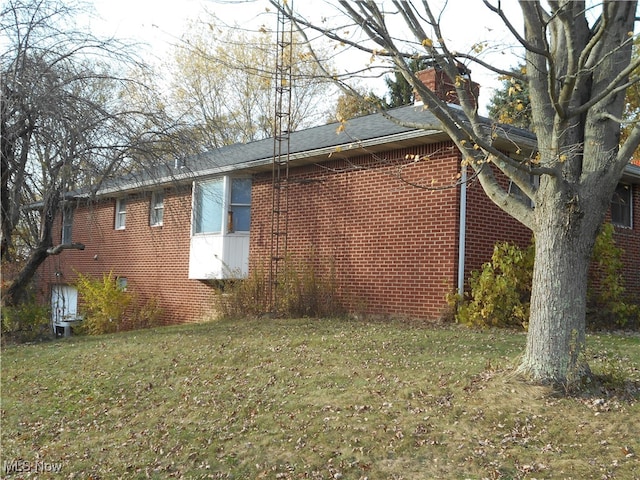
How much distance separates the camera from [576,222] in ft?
21.7

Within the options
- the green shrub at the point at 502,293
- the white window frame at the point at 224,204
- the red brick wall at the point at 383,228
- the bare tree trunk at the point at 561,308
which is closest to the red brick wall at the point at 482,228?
the red brick wall at the point at 383,228

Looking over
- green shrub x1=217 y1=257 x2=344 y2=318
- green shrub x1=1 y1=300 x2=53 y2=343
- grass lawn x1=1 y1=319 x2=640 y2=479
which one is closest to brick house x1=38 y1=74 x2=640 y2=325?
green shrub x1=217 y1=257 x2=344 y2=318

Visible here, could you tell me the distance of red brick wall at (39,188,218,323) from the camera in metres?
17.2

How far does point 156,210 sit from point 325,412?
13306 millimetres

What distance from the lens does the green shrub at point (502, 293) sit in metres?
10.9

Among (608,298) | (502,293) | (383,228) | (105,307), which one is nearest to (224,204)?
(105,307)

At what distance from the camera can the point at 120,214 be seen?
20344 millimetres

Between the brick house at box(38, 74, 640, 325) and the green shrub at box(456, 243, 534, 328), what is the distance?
54cm

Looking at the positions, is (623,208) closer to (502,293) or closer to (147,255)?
(502,293)

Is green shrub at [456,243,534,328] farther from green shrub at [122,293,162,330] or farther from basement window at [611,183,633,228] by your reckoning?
green shrub at [122,293,162,330]

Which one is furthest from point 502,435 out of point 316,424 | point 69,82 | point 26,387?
point 69,82

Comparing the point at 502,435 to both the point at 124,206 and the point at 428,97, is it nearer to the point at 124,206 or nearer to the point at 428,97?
the point at 428,97

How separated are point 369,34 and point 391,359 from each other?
162 inches

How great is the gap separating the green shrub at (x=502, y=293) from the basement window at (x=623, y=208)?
16.4ft
